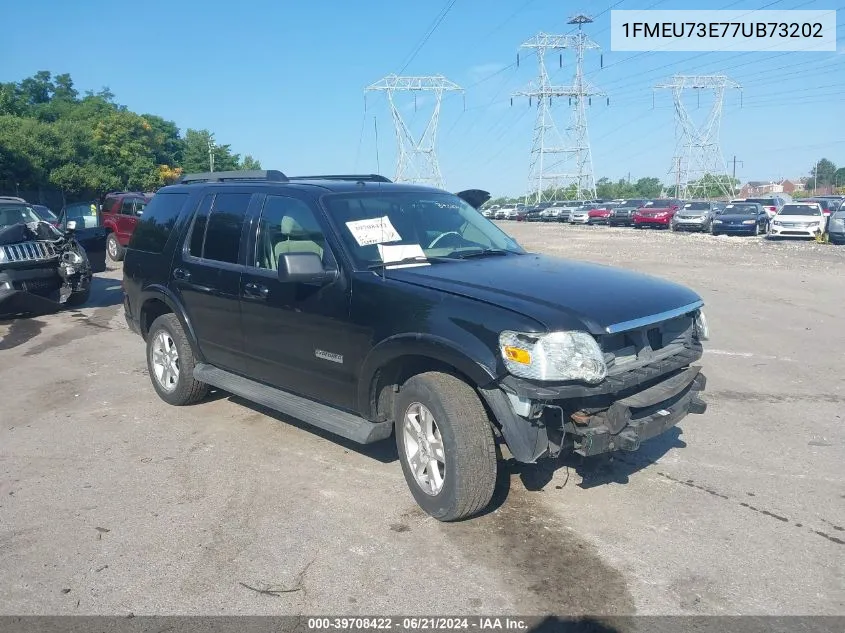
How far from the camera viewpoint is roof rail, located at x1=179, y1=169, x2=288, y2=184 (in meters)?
5.48

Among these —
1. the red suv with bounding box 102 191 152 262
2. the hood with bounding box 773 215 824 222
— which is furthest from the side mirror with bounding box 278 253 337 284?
the hood with bounding box 773 215 824 222

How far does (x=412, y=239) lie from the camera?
4.94 meters

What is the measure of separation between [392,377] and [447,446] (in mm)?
709

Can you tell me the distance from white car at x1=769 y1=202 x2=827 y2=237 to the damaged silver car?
25.3m

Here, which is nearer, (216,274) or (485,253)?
(485,253)

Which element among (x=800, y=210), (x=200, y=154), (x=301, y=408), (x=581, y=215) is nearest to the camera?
(x=301, y=408)

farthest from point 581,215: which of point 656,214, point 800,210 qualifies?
point 800,210

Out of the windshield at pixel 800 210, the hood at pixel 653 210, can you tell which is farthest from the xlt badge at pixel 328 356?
the hood at pixel 653 210

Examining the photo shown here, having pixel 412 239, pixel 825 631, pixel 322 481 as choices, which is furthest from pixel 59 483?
pixel 825 631

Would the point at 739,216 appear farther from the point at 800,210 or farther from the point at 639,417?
the point at 639,417

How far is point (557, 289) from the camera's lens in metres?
4.13

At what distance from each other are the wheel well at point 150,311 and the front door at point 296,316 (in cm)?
157

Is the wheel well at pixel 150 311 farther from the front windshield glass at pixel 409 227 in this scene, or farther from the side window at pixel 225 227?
the front windshield glass at pixel 409 227

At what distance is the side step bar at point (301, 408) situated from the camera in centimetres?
444
